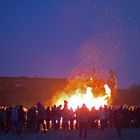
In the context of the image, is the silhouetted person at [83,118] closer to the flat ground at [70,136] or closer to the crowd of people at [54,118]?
the flat ground at [70,136]

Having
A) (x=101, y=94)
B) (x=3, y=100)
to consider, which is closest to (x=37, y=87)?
(x=3, y=100)

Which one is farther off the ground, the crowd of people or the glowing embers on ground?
the glowing embers on ground

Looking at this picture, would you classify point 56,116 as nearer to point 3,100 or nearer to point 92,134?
point 92,134

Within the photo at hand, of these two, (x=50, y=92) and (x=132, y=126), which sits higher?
(x=50, y=92)

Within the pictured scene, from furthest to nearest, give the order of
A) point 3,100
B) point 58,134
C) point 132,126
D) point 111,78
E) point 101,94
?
point 3,100 → point 111,78 → point 101,94 → point 132,126 → point 58,134

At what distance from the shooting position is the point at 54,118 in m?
32.1

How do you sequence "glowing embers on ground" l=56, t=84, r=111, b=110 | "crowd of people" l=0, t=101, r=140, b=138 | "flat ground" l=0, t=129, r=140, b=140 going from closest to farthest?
"flat ground" l=0, t=129, r=140, b=140 → "crowd of people" l=0, t=101, r=140, b=138 → "glowing embers on ground" l=56, t=84, r=111, b=110

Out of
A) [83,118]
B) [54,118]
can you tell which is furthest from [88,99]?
[83,118]

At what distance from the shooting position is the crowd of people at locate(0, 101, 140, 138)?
30.0 metres

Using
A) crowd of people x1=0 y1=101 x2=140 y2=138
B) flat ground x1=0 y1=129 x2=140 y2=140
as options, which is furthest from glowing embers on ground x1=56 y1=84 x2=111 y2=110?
flat ground x1=0 y1=129 x2=140 y2=140

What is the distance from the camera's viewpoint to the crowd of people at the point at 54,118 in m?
30.0

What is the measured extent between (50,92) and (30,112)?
42633mm

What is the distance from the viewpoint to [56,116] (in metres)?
32.0

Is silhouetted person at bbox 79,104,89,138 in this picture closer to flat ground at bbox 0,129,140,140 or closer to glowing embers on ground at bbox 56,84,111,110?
flat ground at bbox 0,129,140,140
